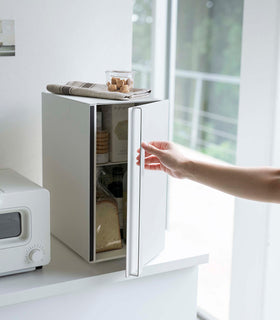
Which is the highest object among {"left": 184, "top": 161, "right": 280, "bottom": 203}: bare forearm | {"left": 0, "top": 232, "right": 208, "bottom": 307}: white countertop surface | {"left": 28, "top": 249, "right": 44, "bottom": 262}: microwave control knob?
{"left": 184, "top": 161, "right": 280, "bottom": 203}: bare forearm

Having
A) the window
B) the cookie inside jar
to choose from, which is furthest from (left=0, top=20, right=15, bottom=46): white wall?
the window

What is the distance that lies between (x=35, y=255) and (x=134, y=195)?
1.13 feet

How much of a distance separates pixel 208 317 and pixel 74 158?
134 cm

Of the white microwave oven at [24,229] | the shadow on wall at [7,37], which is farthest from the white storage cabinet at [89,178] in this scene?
the shadow on wall at [7,37]

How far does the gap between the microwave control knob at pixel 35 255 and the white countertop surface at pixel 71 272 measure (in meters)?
0.04

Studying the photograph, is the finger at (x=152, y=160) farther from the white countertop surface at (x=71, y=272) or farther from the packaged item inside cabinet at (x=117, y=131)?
the white countertop surface at (x=71, y=272)

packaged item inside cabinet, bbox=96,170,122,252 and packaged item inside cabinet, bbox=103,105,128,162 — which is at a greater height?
packaged item inside cabinet, bbox=103,105,128,162

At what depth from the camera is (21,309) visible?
1360mm

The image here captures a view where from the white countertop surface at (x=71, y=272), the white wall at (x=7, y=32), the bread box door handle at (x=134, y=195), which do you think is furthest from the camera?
the white wall at (x=7, y=32)

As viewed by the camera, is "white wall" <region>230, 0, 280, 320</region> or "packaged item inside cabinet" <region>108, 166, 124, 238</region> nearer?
"packaged item inside cabinet" <region>108, 166, 124, 238</region>

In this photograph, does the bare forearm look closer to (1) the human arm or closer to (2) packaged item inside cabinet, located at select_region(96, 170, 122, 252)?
(1) the human arm

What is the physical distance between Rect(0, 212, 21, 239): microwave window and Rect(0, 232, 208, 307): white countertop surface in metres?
0.11

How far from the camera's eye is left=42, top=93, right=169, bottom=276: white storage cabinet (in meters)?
1.28

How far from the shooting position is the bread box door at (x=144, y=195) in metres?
1.25
